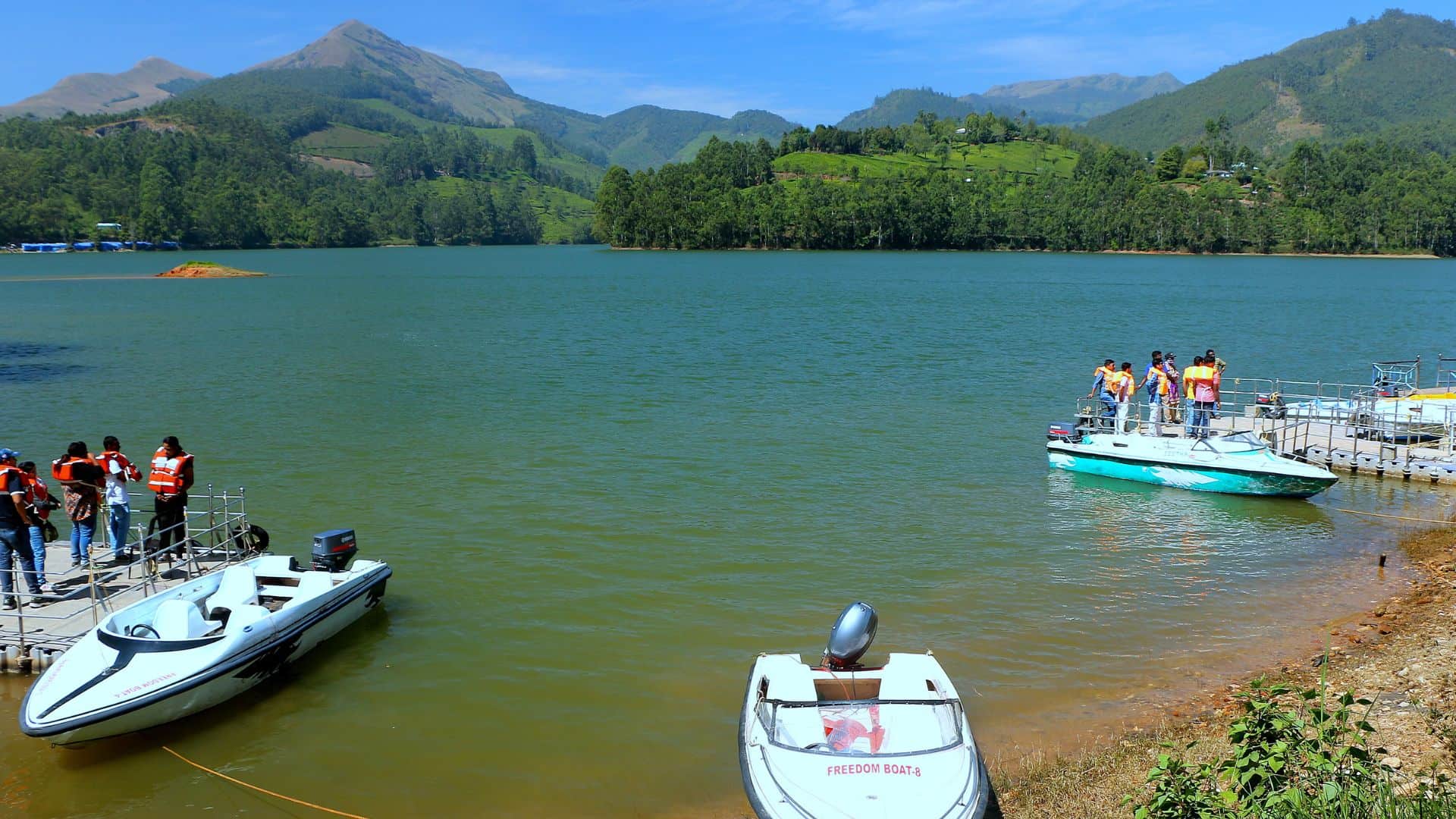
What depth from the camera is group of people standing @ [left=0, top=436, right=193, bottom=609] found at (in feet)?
46.1

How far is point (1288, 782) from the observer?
7059 millimetres

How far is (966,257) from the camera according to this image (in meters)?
168

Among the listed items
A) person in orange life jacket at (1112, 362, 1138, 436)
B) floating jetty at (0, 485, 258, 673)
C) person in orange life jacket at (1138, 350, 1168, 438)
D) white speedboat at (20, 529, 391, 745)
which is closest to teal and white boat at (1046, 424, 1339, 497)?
person in orange life jacket at (1112, 362, 1138, 436)

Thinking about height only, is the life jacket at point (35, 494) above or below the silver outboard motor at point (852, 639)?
above

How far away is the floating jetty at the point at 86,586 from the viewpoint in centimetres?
1312

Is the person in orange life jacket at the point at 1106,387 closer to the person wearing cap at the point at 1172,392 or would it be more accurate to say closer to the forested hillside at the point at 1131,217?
the person wearing cap at the point at 1172,392

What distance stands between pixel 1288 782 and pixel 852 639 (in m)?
5.36

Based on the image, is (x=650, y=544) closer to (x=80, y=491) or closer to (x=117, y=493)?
(x=117, y=493)

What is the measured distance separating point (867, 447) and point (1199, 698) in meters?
15.9

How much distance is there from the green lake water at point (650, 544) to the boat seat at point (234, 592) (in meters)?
1.21

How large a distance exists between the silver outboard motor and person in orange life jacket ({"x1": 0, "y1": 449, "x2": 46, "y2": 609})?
11340 mm

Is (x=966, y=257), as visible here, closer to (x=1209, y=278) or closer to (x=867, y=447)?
(x=1209, y=278)

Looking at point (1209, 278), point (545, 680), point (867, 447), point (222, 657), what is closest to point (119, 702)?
point (222, 657)

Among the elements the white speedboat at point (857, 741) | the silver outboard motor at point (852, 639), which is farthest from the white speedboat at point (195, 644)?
the silver outboard motor at point (852, 639)
